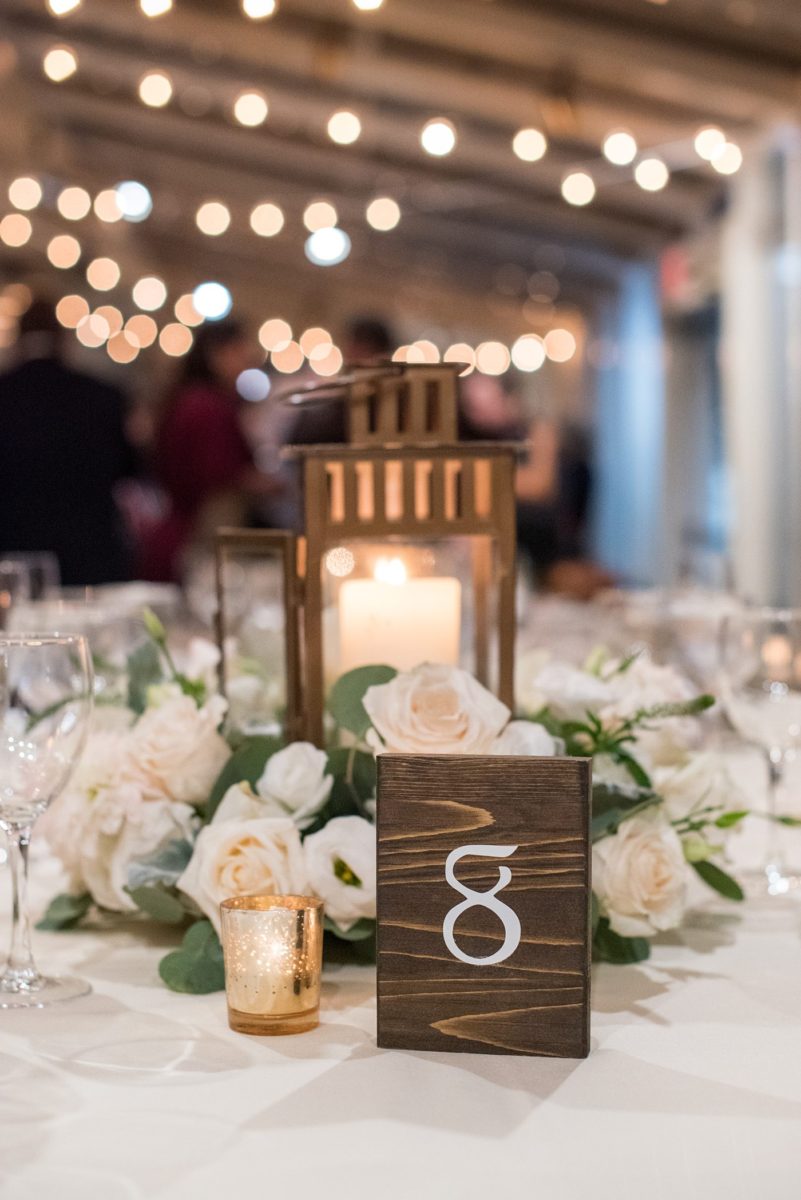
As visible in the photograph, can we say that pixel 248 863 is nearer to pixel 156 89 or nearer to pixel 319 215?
pixel 156 89

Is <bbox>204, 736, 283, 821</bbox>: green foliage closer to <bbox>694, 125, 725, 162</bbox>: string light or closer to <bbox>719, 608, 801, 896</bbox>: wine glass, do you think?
<bbox>719, 608, 801, 896</bbox>: wine glass

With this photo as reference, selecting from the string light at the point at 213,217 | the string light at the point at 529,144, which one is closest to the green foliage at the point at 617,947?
the string light at the point at 529,144

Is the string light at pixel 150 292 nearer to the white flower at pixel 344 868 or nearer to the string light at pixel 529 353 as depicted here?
the string light at pixel 529 353

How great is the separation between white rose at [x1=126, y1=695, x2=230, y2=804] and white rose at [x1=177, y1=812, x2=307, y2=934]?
0.10m

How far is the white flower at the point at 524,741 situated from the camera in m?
0.95

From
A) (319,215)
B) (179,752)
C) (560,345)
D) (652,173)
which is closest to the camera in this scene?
(179,752)

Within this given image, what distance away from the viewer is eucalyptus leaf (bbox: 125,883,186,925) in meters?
1.00

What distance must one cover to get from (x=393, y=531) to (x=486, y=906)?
1.15 ft

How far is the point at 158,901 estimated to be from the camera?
1006 mm

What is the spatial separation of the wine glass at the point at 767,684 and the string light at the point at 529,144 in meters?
5.14

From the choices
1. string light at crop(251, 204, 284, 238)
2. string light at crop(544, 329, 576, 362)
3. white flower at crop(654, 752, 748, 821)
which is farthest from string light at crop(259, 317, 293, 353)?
white flower at crop(654, 752, 748, 821)

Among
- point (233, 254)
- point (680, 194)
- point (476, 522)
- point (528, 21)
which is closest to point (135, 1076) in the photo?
point (476, 522)

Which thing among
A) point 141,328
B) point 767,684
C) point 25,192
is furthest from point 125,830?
point 141,328

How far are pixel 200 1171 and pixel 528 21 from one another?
451cm
